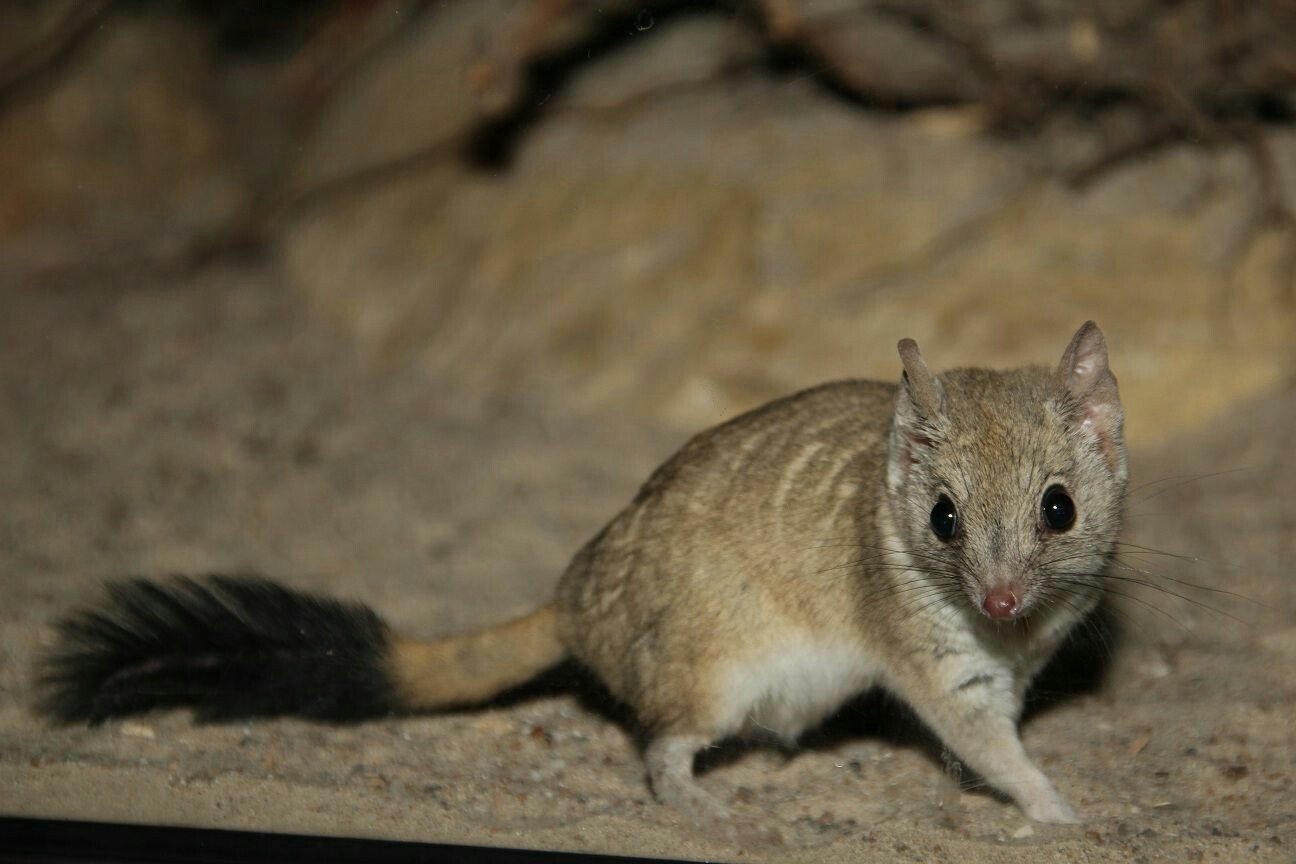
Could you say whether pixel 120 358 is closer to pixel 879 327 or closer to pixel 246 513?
pixel 246 513

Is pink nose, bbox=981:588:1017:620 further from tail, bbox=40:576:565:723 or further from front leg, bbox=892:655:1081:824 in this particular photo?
tail, bbox=40:576:565:723

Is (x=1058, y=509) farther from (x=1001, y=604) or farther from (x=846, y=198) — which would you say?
(x=846, y=198)

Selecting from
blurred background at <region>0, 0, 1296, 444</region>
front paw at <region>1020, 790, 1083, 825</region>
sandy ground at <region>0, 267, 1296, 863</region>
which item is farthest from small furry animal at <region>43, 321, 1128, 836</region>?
blurred background at <region>0, 0, 1296, 444</region>

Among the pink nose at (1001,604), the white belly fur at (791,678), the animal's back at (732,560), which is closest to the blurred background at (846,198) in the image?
the animal's back at (732,560)

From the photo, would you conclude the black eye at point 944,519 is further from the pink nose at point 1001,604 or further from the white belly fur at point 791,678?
the white belly fur at point 791,678

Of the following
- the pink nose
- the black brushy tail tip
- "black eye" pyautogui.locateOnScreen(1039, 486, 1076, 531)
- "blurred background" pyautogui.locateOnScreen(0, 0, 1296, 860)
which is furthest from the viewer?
"blurred background" pyautogui.locateOnScreen(0, 0, 1296, 860)

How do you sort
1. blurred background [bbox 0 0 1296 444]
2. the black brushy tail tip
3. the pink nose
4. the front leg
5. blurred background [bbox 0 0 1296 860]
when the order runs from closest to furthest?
the pink nose < the front leg < the black brushy tail tip < blurred background [bbox 0 0 1296 860] < blurred background [bbox 0 0 1296 444]

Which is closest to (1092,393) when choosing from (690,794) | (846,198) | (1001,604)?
(1001,604)
